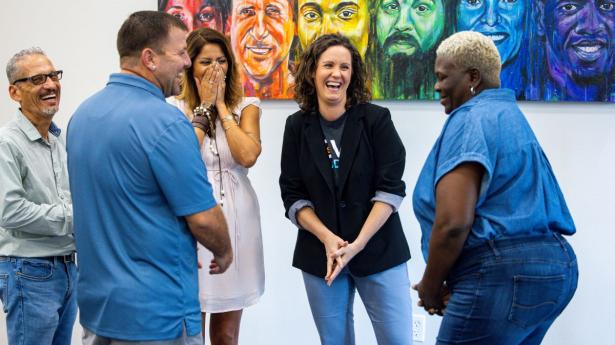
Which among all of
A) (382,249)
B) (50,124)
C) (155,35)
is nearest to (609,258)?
(382,249)

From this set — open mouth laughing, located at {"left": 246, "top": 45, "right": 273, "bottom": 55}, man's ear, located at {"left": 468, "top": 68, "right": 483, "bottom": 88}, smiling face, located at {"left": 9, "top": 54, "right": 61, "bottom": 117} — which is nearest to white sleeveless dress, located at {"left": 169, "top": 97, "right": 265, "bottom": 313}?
smiling face, located at {"left": 9, "top": 54, "right": 61, "bottom": 117}

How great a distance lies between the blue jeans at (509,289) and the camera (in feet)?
5.46

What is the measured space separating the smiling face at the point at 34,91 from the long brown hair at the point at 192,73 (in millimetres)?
474

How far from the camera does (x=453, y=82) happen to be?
6.02ft

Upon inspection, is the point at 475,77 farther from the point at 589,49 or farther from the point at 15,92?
the point at 15,92

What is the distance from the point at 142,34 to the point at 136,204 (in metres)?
0.46

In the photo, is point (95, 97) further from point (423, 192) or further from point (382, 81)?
point (382, 81)

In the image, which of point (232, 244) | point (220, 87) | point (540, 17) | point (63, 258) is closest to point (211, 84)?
point (220, 87)

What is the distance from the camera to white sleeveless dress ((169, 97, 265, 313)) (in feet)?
8.20

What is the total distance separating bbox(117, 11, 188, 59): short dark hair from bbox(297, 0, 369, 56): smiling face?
4.57 ft

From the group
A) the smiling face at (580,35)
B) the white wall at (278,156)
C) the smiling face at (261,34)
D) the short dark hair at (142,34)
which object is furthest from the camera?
the smiling face at (261,34)

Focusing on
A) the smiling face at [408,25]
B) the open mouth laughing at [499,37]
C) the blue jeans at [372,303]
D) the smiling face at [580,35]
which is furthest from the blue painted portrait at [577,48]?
Result: the blue jeans at [372,303]

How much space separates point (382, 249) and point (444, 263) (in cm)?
67

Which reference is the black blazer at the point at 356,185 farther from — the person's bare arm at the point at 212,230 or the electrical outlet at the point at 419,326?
the electrical outlet at the point at 419,326
